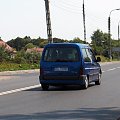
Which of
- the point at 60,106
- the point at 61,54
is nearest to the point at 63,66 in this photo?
the point at 61,54

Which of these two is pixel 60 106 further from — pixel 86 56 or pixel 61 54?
pixel 86 56

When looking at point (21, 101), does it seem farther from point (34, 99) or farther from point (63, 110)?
point (63, 110)

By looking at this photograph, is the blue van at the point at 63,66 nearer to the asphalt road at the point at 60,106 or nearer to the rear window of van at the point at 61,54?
the rear window of van at the point at 61,54

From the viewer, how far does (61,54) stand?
19.2 m

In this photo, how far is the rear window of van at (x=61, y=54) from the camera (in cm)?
1912

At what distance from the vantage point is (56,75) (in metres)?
19.1

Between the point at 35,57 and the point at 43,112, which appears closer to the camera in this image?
the point at 43,112

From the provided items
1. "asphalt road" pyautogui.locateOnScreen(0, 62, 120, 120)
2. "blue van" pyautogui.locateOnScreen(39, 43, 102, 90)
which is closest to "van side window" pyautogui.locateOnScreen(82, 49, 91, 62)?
"blue van" pyautogui.locateOnScreen(39, 43, 102, 90)

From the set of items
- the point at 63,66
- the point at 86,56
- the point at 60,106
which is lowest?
the point at 60,106

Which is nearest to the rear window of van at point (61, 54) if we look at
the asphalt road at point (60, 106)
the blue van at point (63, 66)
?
the blue van at point (63, 66)

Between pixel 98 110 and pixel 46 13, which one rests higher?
pixel 46 13

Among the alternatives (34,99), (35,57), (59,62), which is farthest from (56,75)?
(35,57)

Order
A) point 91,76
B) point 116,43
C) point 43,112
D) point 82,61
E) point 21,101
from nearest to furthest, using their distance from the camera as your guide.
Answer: point 43,112, point 21,101, point 82,61, point 91,76, point 116,43

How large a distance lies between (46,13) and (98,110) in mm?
35076
